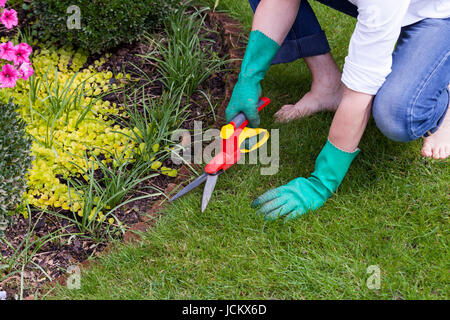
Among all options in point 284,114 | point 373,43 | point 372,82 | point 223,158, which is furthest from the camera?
point 284,114

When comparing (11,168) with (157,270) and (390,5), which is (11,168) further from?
(390,5)

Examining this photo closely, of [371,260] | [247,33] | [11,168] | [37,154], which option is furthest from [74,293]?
[247,33]

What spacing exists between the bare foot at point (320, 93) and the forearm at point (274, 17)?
43 cm

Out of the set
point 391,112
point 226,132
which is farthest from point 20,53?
point 391,112

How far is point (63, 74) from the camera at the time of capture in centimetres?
247

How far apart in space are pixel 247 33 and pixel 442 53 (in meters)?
1.30

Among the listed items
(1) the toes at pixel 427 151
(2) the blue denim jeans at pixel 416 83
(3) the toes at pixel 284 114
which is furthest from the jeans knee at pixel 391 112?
(3) the toes at pixel 284 114

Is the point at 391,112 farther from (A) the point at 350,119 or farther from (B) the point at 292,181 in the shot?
(B) the point at 292,181

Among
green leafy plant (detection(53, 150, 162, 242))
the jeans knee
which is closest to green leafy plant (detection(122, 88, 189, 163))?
green leafy plant (detection(53, 150, 162, 242))

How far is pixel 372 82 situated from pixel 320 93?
0.67 metres

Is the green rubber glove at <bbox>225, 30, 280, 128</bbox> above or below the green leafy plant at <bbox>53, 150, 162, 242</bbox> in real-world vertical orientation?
above

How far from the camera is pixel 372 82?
64.7 inches

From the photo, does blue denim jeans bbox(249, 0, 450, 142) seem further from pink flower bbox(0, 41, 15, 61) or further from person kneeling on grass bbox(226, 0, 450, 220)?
pink flower bbox(0, 41, 15, 61)

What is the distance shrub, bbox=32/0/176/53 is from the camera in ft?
7.70
